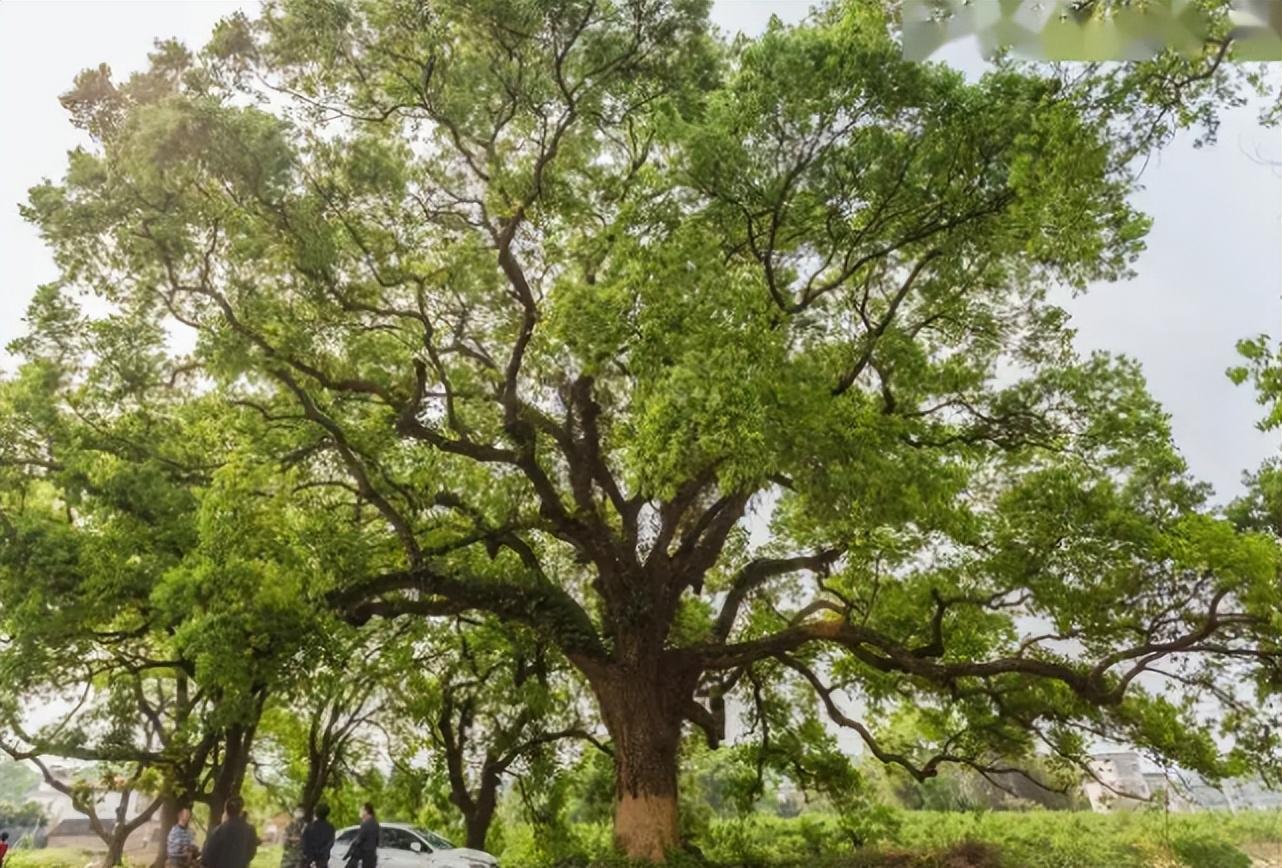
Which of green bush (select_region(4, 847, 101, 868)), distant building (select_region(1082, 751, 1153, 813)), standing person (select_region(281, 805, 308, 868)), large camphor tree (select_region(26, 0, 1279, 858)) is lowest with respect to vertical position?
green bush (select_region(4, 847, 101, 868))

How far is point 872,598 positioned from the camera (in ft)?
35.4

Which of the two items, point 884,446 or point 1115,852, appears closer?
point 884,446

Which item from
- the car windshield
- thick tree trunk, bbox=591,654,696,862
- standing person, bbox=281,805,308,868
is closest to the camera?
standing person, bbox=281,805,308,868

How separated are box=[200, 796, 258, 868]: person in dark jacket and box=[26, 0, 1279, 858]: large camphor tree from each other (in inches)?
134

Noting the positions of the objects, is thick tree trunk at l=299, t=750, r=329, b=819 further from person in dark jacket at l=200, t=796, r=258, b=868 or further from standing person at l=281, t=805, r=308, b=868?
person in dark jacket at l=200, t=796, r=258, b=868

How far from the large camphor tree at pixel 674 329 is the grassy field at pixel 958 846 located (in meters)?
1.36

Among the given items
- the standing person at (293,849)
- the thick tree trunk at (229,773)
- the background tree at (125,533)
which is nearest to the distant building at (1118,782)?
the standing person at (293,849)

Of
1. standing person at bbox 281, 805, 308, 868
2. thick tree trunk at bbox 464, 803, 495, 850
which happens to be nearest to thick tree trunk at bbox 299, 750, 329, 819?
standing person at bbox 281, 805, 308, 868

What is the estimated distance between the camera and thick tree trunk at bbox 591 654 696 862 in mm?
9195

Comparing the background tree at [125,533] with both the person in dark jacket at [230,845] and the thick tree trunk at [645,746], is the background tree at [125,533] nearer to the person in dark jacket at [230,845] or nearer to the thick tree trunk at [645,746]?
the person in dark jacket at [230,845]

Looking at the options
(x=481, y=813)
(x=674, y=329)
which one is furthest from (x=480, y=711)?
(x=674, y=329)

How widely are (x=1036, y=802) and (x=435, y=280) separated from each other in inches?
1040

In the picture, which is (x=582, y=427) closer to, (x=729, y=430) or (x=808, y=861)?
(x=729, y=430)

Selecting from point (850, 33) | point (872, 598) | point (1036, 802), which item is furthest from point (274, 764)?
point (1036, 802)
